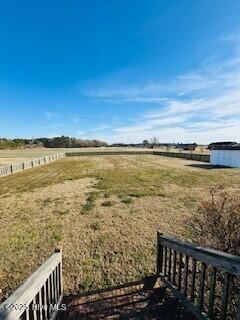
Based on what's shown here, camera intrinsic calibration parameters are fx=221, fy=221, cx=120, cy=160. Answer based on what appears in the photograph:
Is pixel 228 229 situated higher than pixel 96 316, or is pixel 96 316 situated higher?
pixel 228 229

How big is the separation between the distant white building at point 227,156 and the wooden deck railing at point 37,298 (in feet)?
84.5

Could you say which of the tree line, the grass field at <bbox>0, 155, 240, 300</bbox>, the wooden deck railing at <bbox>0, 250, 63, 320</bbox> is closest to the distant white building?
the grass field at <bbox>0, 155, 240, 300</bbox>

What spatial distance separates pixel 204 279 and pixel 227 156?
27.1 meters

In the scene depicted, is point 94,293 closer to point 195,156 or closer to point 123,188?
point 123,188

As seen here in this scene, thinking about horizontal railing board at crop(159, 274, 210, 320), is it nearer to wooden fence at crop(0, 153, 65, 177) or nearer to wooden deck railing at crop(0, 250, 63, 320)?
wooden deck railing at crop(0, 250, 63, 320)

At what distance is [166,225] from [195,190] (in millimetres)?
5639

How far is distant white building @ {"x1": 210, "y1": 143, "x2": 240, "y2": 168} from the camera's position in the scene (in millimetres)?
25141

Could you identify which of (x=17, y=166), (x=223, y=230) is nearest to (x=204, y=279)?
(x=223, y=230)

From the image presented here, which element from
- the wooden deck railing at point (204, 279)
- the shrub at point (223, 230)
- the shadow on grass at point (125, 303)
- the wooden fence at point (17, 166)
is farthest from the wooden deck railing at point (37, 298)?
the wooden fence at point (17, 166)

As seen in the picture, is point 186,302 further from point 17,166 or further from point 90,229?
point 17,166

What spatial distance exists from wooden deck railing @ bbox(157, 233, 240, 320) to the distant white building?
956 inches

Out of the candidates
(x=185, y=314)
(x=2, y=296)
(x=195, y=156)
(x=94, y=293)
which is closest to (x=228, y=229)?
(x=185, y=314)

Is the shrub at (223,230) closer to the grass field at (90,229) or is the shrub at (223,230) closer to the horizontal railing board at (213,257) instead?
the horizontal railing board at (213,257)

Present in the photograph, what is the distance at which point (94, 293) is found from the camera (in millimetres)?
3729
